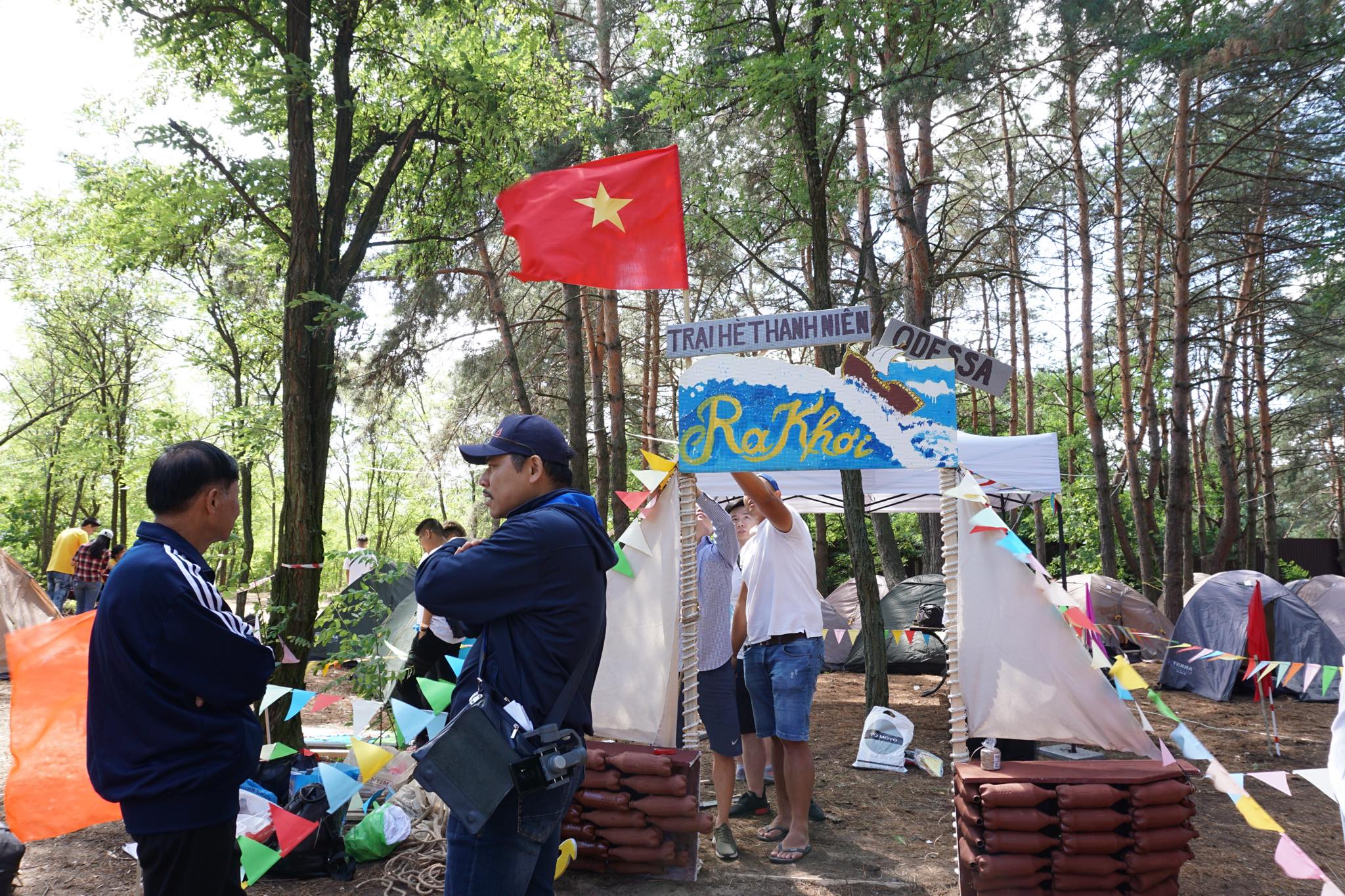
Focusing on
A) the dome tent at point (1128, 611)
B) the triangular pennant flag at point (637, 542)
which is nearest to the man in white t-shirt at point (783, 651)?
the triangular pennant flag at point (637, 542)

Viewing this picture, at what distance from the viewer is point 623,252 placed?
4.88 metres

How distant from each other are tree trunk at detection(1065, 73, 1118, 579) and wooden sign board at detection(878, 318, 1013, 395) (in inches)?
422

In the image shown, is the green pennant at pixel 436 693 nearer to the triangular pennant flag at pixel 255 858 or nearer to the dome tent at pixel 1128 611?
the triangular pennant flag at pixel 255 858

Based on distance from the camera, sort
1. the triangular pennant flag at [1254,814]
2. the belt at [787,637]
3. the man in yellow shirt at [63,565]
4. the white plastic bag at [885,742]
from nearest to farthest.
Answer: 1. the triangular pennant flag at [1254,814]
2. the belt at [787,637]
3. the white plastic bag at [885,742]
4. the man in yellow shirt at [63,565]

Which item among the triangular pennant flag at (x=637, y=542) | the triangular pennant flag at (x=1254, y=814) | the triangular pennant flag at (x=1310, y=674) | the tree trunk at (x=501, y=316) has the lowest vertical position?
the triangular pennant flag at (x=1310, y=674)

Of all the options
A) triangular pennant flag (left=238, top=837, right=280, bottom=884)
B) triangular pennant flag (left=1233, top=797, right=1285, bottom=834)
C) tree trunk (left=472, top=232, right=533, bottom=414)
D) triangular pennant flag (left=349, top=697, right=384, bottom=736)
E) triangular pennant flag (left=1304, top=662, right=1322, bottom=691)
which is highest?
tree trunk (left=472, top=232, right=533, bottom=414)

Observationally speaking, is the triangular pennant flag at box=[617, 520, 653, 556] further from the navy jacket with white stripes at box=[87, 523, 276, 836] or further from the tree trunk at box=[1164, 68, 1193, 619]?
the tree trunk at box=[1164, 68, 1193, 619]

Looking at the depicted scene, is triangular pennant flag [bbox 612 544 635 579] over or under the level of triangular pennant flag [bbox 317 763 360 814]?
over

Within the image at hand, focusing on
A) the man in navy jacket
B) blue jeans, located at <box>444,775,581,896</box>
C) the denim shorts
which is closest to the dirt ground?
the denim shorts

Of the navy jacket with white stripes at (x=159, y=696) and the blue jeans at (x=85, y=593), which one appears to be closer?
the navy jacket with white stripes at (x=159, y=696)

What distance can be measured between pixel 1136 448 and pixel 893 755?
36.8ft

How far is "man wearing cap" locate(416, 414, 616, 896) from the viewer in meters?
2.02

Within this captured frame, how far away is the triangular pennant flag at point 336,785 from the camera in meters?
3.62

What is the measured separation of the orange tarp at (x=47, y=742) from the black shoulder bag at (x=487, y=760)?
2593 millimetres
